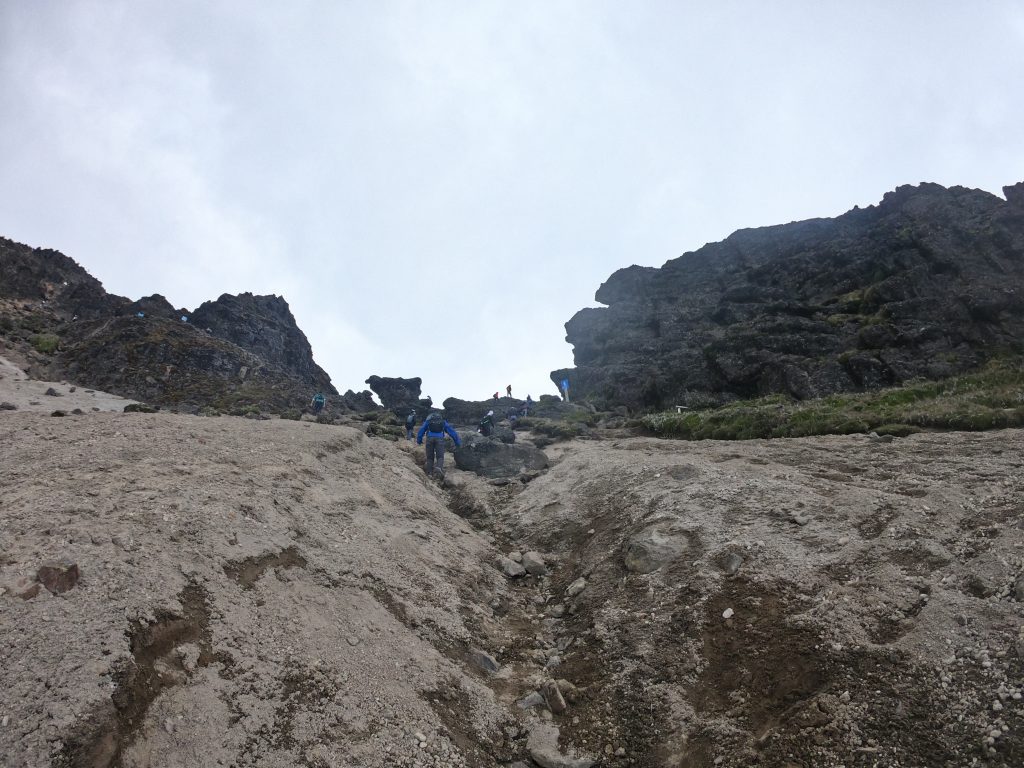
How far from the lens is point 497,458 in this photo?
24172mm

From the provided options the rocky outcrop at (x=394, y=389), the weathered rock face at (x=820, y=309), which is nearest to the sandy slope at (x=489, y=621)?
the weathered rock face at (x=820, y=309)

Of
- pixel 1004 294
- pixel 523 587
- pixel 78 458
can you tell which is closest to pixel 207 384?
pixel 78 458

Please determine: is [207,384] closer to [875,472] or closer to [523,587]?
[523,587]

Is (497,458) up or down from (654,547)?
up

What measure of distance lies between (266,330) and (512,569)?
3257 inches

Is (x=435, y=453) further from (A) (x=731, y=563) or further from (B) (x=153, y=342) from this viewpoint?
(B) (x=153, y=342)

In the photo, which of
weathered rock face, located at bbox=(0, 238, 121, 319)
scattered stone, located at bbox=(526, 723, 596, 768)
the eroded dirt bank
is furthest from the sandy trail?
weathered rock face, located at bbox=(0, 238, 121, 319)

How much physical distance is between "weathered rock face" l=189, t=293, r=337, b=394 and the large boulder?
55.4 m

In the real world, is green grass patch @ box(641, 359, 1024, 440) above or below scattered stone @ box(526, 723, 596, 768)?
above

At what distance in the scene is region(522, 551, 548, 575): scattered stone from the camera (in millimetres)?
13125

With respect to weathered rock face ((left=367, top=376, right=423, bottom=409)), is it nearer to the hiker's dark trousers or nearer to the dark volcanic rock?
the dark volcanic rock

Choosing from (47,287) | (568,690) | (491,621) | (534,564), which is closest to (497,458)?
(534,564)

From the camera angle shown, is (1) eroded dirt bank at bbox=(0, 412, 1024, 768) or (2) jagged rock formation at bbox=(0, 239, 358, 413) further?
(2) jagged rock formation at bbox=(0, 239, 358, 413)

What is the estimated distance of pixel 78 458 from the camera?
11.1 m
